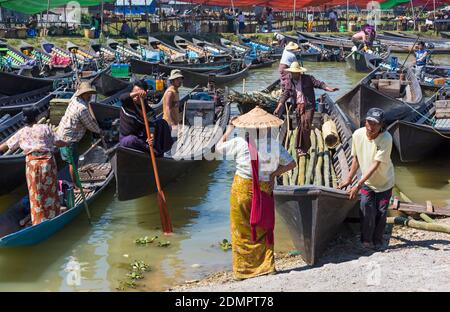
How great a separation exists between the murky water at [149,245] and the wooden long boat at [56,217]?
271 mm

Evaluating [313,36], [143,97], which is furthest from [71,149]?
[313,36]

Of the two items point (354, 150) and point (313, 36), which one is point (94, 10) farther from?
point (354, 150)

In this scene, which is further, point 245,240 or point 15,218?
point 15,218

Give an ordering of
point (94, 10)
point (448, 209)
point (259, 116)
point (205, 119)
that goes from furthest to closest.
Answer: point (94, 10)
point (205, 119)
point (448, 209)
point (259, 116)

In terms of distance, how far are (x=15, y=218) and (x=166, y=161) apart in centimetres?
221

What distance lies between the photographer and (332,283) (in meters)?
5.66

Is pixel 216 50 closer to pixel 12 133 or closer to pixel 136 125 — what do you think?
pixel 12 133

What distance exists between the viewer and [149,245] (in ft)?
27.1

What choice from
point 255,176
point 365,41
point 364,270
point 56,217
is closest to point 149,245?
point 56,217

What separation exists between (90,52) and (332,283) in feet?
64.0

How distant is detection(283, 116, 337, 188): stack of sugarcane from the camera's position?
8.59 m

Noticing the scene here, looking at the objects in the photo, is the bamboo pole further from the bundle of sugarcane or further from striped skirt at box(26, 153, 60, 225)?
striped skirt at box(26, 153, 60, 225)

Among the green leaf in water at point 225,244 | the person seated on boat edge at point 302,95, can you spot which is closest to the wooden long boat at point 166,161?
the green leaf in water at point 225,244

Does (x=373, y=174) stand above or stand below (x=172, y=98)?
below
